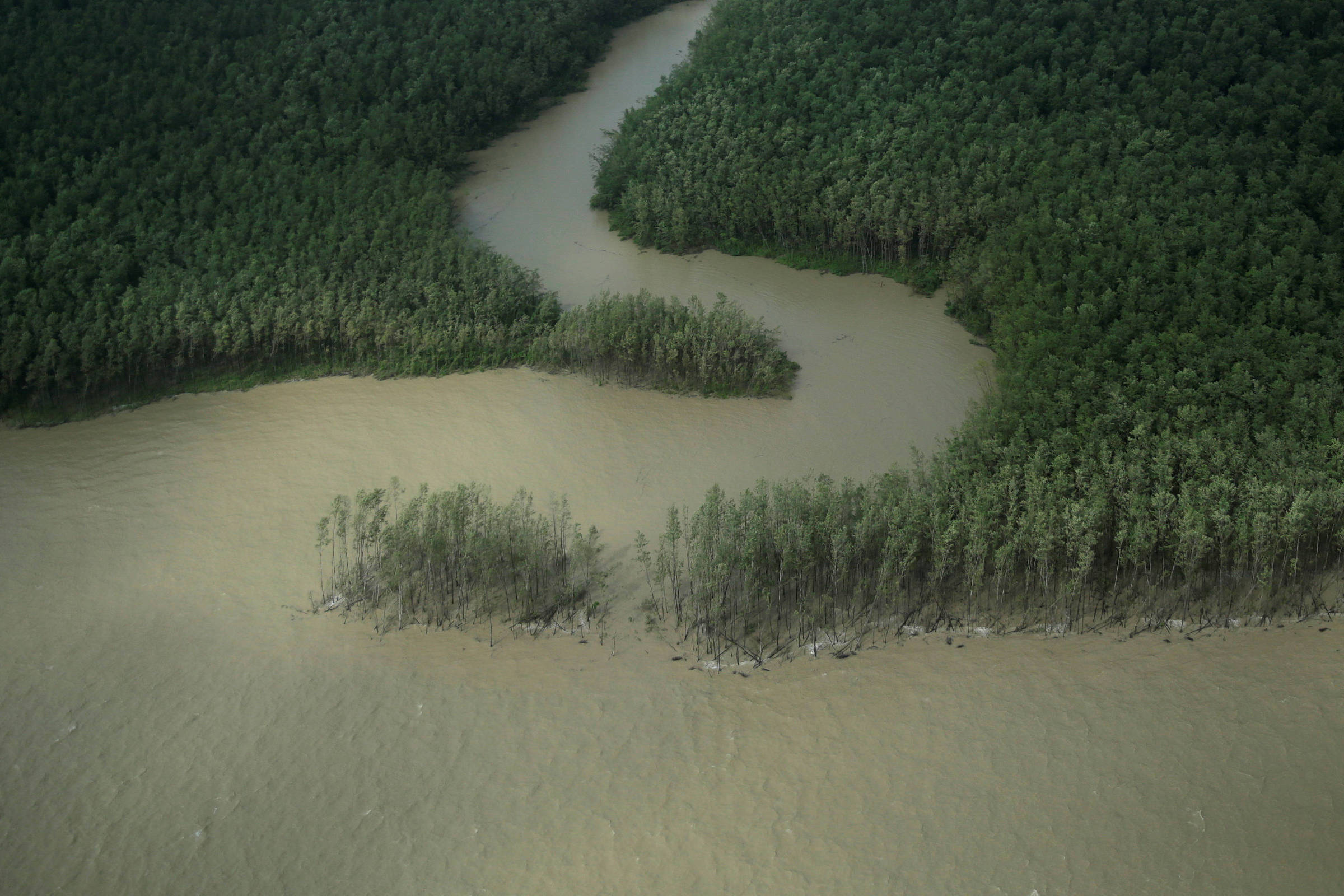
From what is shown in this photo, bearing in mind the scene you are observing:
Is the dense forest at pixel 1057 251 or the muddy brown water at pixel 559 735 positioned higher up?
the dense forest at pixel 1057 251

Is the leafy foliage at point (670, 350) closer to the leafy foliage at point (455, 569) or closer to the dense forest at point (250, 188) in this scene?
the dense forest at point (250, 188)

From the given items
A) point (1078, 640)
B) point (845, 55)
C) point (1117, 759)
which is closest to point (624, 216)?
point (845, 55)

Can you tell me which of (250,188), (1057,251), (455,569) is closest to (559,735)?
(455,569)

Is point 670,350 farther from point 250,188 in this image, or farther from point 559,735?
point 250,188

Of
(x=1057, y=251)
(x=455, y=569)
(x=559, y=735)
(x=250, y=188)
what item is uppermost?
(x=1057, y=251)

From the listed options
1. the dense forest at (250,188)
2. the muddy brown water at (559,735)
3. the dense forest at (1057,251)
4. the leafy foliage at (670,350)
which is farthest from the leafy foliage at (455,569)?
the dense forest at (250,188)

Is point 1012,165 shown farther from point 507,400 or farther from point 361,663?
point 361,663
